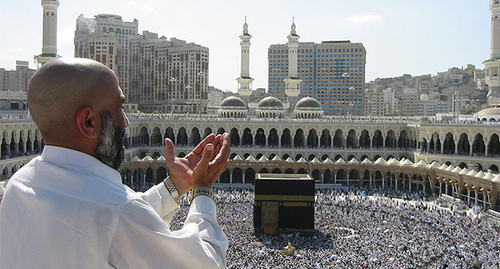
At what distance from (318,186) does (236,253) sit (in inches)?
692

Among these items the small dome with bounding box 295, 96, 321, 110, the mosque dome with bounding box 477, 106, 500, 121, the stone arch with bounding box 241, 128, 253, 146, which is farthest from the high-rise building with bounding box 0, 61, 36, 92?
the mosque dome with bounding box 477, 106, 500, 121

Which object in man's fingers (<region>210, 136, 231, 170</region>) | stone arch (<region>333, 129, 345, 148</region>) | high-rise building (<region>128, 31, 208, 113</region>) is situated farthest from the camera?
high-rise building (<region>128, 31, 208, 113</region>)

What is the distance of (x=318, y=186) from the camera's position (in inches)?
1257

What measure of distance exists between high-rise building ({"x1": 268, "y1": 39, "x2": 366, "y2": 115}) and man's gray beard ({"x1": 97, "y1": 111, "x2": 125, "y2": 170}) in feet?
284

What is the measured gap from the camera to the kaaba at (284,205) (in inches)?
770

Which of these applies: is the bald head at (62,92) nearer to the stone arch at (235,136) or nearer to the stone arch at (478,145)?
the stone arch at (478,145)

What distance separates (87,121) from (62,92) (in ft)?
0.45

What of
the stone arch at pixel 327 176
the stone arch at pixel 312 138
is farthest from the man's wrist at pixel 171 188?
the stone arch at pixel 312 138

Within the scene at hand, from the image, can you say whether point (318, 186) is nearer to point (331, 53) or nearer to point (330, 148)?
point (330, 148)

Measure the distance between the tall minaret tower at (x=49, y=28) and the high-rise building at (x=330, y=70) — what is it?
54.7m

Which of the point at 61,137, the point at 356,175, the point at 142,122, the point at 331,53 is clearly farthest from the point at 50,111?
the point at 331,53

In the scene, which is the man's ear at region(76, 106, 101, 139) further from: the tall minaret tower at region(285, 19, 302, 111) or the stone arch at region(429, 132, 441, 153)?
the tall minaret tower at region(285, 19, 302, 111)

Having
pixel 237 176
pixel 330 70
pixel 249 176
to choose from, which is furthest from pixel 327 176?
pixel 330 70

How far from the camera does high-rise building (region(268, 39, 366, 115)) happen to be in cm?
8906
